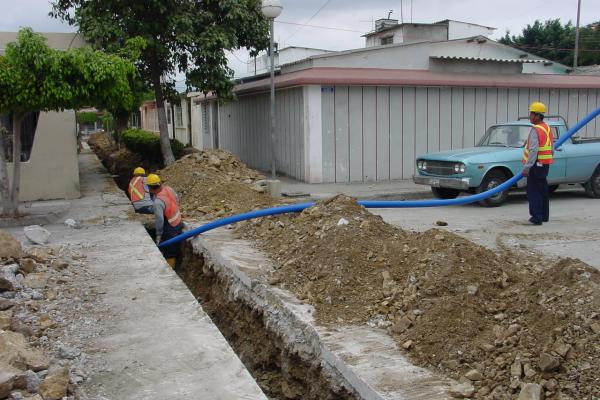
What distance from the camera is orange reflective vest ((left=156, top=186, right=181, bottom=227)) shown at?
30.1 feet

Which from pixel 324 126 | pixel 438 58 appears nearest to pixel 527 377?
pixel 324 126

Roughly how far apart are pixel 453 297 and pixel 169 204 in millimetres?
5317

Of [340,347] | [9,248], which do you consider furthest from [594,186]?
[9,248]

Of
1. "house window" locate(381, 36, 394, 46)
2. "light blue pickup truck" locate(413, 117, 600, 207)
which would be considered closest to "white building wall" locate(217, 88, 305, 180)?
"light blue pickup truck" locate(413, 117, 600, 207)

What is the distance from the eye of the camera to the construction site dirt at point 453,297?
4.05 meters

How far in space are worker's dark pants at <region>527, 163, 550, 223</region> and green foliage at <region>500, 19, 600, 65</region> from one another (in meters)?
33.6

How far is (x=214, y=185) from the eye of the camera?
1234 cm

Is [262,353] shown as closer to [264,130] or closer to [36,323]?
[36,323]

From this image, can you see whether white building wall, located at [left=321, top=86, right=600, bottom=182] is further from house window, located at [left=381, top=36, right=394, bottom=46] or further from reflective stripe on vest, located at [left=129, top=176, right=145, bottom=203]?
house window, located at [left=381, top=36, right=394, bottom=46]

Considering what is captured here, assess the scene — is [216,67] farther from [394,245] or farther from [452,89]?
[394,245]

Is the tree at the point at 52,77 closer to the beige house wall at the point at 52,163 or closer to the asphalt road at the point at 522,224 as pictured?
the beige house wall at the point at 52,163

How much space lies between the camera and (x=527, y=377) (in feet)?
13.0

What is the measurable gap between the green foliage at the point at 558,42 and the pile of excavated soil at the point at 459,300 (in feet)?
122

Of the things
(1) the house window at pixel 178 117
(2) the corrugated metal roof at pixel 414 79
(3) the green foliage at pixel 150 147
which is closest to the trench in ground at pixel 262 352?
(2) the corrugated metal roof at pixel 414 79
